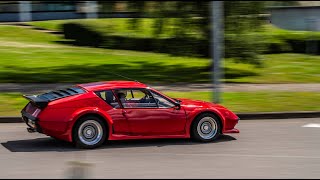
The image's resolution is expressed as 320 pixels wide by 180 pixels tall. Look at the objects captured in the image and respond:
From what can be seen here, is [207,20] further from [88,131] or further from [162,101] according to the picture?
[88,131]

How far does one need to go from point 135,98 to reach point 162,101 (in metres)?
0.51

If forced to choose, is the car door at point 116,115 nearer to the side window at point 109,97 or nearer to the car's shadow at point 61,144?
the side window at point 109,97

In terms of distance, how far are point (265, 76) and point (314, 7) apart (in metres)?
14.2

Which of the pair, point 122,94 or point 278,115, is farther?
point 278,115

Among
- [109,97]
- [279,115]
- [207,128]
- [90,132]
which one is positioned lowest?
[279,115]

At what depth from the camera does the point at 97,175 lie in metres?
7.82

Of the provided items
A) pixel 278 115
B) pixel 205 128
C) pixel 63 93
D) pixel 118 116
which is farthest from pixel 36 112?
pixel 278 115

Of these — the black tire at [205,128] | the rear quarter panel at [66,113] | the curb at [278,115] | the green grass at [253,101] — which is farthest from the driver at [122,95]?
the curb at [278,115]

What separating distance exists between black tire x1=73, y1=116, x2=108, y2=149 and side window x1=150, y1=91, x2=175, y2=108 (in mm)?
1120

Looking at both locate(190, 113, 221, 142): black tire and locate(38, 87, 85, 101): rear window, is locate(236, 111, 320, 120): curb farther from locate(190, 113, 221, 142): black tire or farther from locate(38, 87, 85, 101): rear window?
locate(38, 87, 85, 101): rear window

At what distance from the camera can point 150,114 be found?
10.5 m

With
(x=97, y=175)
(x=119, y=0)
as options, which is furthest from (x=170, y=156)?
(x=119, y=0)

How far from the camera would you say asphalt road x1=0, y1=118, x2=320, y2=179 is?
26.6ft

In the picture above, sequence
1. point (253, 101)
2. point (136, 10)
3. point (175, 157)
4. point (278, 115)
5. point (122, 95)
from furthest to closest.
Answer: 1. point (136, 10)
2. point (253, 101)
3. point (278, 115)
4. point (122, 95)
5. point (175, 157)
